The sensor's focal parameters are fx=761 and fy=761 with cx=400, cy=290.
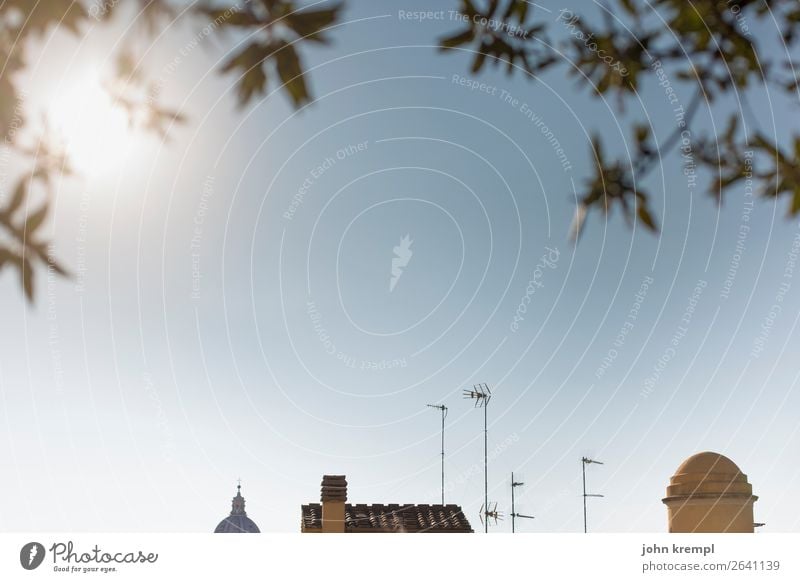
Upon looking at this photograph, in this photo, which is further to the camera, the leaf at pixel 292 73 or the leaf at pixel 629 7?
the leaf at pixel 629 7

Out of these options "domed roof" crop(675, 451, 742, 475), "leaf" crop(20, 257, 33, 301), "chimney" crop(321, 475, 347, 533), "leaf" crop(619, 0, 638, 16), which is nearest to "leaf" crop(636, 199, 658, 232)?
"leaf" crop(619, 0, 638, 16)

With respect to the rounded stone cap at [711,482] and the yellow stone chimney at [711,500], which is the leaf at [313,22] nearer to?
the yellow stone chimney at [711,500]

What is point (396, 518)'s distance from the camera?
22969mm

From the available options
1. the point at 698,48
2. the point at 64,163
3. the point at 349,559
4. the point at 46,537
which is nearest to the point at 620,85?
the point at 698,48

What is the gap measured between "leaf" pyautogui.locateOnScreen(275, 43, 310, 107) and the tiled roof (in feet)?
63.7

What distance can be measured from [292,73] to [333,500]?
62.4 feet

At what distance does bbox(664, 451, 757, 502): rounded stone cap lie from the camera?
10.8 m

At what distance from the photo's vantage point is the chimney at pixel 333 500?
799 inches

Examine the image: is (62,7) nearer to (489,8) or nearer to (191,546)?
(489,8)

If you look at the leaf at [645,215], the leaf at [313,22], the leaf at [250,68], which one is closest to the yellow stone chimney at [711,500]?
the leaf at [645,215]

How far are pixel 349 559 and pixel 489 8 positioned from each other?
17.7 feet

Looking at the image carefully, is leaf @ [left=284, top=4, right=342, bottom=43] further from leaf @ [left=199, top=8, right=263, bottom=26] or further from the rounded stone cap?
the rounded stone cap

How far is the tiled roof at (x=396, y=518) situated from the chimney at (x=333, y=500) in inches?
24.7

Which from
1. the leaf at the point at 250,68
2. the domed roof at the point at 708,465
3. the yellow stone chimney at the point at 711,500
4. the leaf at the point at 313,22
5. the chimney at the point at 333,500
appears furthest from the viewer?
the chimney at the point at 333,500
